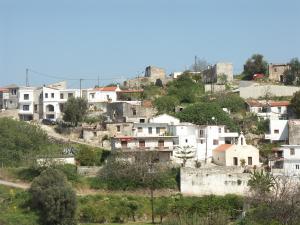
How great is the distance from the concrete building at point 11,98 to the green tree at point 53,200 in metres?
22.3

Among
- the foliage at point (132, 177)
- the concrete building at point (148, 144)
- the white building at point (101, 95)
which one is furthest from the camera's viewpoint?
the white building at point (101, 95)

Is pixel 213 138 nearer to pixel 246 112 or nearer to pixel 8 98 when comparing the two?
pixel 246 112

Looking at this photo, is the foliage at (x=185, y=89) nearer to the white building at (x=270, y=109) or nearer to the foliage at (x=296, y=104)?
the white building at (x=270, y=109)

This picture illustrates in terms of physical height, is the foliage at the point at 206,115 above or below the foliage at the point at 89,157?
above

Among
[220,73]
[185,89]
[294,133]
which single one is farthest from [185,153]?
[220,73]

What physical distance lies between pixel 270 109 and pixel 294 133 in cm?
661

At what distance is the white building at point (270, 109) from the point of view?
220 feet

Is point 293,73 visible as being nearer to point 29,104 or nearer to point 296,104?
point 296,104

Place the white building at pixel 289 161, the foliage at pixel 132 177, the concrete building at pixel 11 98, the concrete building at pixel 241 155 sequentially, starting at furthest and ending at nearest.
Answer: the concrete building at pixel 11 98 → the concrete building at pixel 241 155 → the white building at pixel 289 161 → the foliage at pixel 132 177

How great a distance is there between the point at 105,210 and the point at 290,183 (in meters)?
11.8

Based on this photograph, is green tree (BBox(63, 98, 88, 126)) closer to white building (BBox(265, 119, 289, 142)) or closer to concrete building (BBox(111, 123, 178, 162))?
concrete building (BBox(111, 123, 178, 162))

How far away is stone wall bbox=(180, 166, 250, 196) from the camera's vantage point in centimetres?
5603

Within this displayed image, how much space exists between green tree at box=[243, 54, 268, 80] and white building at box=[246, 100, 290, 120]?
48.1 ft

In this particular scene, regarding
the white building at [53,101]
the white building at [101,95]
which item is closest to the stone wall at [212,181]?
the white building at [101,95]
